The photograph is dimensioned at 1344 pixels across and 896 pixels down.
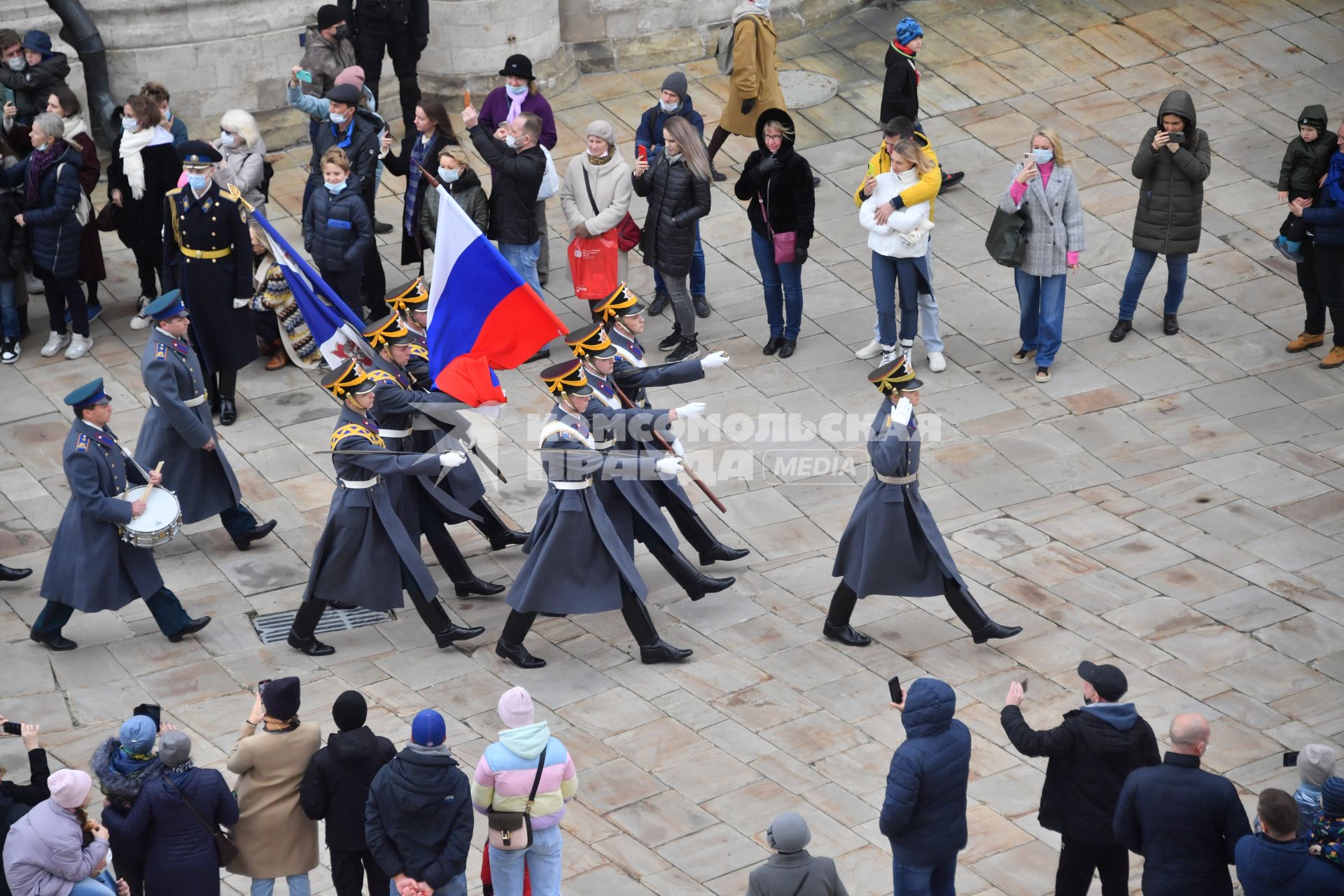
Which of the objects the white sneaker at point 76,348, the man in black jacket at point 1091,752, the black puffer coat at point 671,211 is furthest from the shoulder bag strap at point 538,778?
the white sneaker at point 76,348

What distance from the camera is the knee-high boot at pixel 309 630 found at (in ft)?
34.0

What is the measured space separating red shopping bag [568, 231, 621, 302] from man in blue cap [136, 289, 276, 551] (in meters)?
3.25

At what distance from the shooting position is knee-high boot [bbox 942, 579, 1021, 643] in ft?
34.2

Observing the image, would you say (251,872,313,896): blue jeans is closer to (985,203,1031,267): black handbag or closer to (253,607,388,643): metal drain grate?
(253,607,388,643): metal drain grate

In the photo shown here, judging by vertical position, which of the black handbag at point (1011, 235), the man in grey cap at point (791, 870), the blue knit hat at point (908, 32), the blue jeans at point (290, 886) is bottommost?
the blue jeans at point (290, 886)

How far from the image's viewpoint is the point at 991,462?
500 inches

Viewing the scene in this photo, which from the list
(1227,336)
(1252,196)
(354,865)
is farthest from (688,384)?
(354,865)

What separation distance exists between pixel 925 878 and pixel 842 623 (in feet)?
9.31

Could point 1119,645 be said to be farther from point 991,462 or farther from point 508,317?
point 508,317

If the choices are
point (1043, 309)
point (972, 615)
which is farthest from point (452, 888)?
point (1043, 309)

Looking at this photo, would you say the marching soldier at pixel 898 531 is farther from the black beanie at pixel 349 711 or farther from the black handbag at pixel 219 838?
the black handbag at pixel 219 838

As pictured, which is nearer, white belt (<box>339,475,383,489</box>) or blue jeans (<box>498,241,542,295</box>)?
white belt (<box>339,475,383,489</box>)

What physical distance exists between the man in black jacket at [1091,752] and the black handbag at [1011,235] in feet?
19.0

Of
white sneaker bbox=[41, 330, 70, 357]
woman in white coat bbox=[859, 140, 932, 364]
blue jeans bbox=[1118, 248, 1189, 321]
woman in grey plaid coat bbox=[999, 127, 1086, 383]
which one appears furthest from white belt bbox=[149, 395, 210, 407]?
blue jeans bbox=[1118, 248, 1189, 321]
